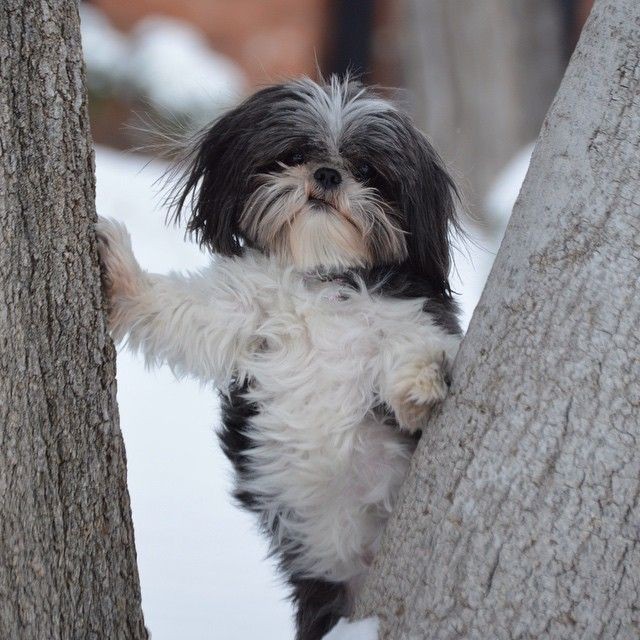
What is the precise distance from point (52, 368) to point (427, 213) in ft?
4.12

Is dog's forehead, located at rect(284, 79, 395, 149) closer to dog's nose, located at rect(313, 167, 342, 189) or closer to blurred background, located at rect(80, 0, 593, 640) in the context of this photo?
dog's nose, located at rect(313, 167, 342, 189)

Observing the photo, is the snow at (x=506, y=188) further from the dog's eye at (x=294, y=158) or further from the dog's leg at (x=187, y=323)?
the dog's leg at (x=187, y=323)

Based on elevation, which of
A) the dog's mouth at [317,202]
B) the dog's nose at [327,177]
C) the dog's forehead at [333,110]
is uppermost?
the dog's forehead at [333,110]

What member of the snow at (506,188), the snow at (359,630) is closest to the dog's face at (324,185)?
the snow at (359,630)

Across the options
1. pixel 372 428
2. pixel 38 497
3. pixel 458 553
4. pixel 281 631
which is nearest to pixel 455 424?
pixel 458 553

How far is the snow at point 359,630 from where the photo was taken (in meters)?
2.24

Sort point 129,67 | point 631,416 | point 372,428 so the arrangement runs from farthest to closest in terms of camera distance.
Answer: point 129,67 < point 372,428 < point 631,416

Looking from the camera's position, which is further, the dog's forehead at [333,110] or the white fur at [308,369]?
the dog's forehead at [333,110]

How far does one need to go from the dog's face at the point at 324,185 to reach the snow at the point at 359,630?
3.49 feet

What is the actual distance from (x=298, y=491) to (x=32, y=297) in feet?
3.25

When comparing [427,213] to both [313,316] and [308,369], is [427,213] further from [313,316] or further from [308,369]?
[308,369]

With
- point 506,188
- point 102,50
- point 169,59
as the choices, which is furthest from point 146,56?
Answer: point 506,188

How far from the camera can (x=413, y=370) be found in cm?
267

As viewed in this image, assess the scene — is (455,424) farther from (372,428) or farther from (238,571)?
(238,571)
